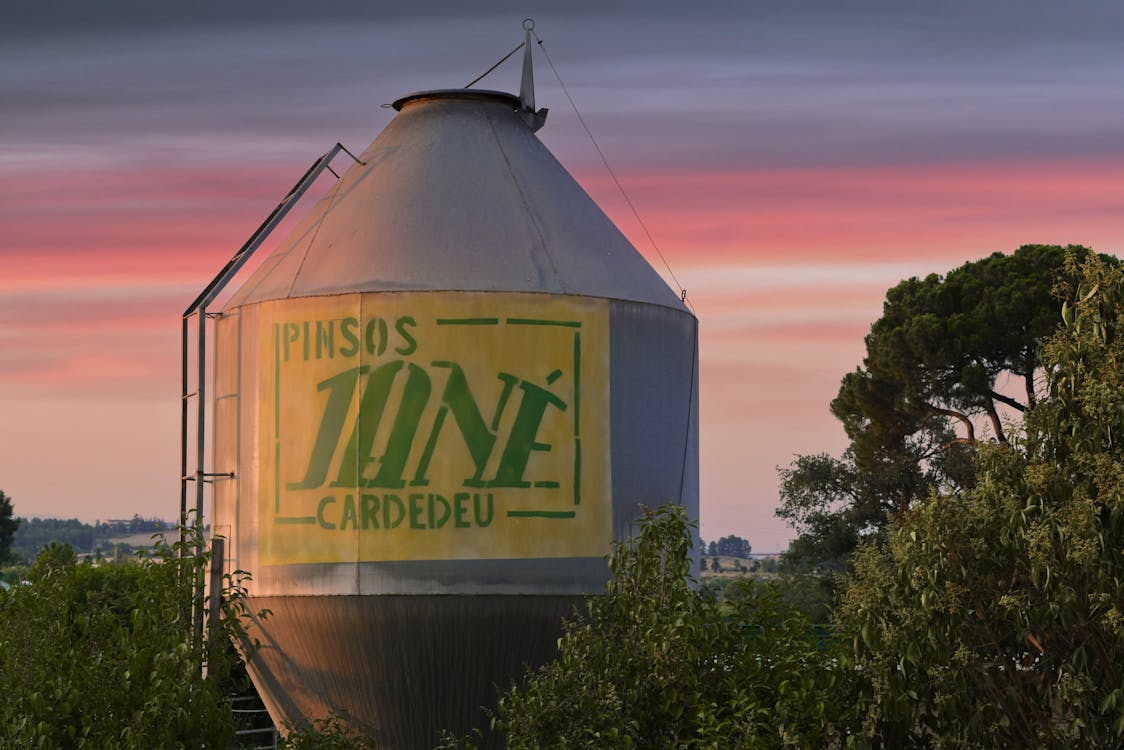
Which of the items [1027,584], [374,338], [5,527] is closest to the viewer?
[1027,584]

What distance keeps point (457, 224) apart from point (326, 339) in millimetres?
2410

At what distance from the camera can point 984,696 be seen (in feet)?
58.5

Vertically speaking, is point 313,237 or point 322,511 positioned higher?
point 313,237

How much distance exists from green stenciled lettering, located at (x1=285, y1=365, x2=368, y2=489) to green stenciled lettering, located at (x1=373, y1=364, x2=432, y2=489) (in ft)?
2.22

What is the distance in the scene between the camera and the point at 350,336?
21.6 meters

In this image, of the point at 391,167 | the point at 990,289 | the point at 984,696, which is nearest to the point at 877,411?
the point at 990,289

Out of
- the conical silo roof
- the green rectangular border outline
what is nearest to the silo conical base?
the green rectangular border outline

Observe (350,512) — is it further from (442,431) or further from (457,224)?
(457,224)

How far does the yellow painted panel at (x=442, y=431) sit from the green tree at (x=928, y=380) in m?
27.8

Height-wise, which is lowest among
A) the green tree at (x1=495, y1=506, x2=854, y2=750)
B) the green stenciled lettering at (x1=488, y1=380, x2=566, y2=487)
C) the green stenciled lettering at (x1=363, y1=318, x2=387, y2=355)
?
the green tree at (x1=495, y1=506, x2=854, y2=750)

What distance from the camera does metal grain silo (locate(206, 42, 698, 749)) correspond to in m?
21.2

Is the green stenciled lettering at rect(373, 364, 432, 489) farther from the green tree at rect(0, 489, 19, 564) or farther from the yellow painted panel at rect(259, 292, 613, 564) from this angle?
the green tree at rect(0, 489, 19, 564)

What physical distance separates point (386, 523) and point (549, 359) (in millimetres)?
2961

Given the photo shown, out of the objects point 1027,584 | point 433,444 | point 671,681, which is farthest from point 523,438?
point 1027,584
